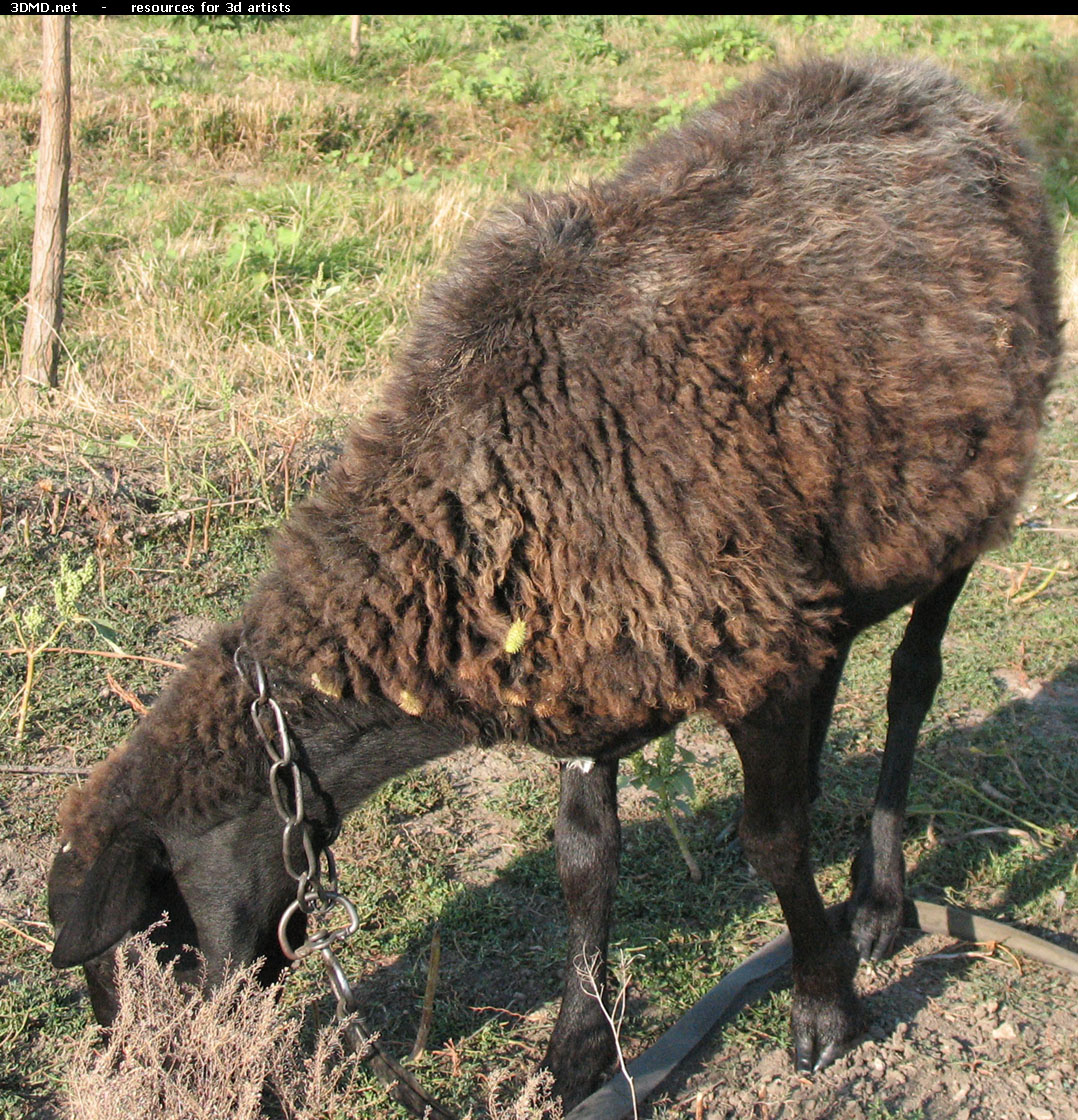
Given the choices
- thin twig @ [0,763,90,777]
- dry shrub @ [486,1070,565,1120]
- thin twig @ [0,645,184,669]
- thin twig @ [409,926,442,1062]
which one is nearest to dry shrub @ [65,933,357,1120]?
dry shrub @ [486,1070,565,1120]

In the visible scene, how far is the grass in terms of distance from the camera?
141 inches

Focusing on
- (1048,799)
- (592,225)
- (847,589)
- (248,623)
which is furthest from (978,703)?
(248,623)

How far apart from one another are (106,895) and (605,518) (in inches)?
54.6

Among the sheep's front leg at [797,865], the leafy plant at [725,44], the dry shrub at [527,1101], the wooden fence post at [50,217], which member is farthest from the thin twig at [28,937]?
the leafy plant at [725,44]

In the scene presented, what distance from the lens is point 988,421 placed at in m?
3.16

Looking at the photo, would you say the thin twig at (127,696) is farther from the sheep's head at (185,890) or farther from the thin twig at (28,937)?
the sheep's head at (185,890)

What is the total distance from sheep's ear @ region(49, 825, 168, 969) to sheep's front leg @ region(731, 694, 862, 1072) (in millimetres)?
1436

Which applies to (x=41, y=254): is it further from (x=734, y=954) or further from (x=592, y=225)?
(x=734, y=954)

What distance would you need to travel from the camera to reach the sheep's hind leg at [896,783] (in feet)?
12.2

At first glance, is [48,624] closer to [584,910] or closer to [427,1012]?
[427,1012]

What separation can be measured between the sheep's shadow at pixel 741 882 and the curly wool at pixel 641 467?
3.62 feet

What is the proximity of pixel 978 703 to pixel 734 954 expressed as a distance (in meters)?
1.88

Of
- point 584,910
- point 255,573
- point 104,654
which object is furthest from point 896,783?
point 104,654

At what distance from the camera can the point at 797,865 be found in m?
3.19
